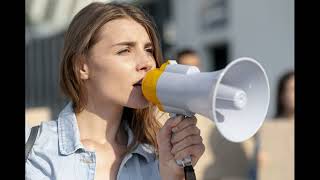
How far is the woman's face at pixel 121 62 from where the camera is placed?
1.78 meters

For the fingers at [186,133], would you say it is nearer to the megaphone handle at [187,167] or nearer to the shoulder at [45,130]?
the megaphone handle at [187,167]

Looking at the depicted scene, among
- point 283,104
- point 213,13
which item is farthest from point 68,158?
point 213,13

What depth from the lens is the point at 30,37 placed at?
321 inches

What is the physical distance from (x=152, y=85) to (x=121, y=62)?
0.42 ft

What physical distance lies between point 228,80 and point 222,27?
10459mm

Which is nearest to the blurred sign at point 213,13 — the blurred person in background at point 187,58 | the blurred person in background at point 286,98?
the blurred person in background at point 187,58

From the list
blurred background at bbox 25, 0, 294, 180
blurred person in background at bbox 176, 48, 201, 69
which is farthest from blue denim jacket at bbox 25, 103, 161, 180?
blurred person in background at bbox 176, 48, 201, 69

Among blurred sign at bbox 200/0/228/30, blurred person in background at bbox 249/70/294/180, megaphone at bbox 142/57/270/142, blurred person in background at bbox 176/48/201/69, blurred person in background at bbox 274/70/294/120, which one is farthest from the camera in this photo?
blurred sign at bbox 200/0/228/30

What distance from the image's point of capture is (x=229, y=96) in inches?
63.3

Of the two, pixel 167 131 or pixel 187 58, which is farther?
pixel 187 58

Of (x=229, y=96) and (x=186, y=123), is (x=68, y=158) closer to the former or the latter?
(x=186, y=123)

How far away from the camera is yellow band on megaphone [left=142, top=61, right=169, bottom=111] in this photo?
173cm

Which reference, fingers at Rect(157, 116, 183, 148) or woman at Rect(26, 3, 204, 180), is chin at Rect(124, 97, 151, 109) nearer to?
woman at Rect(26, 3, 204, 180)
